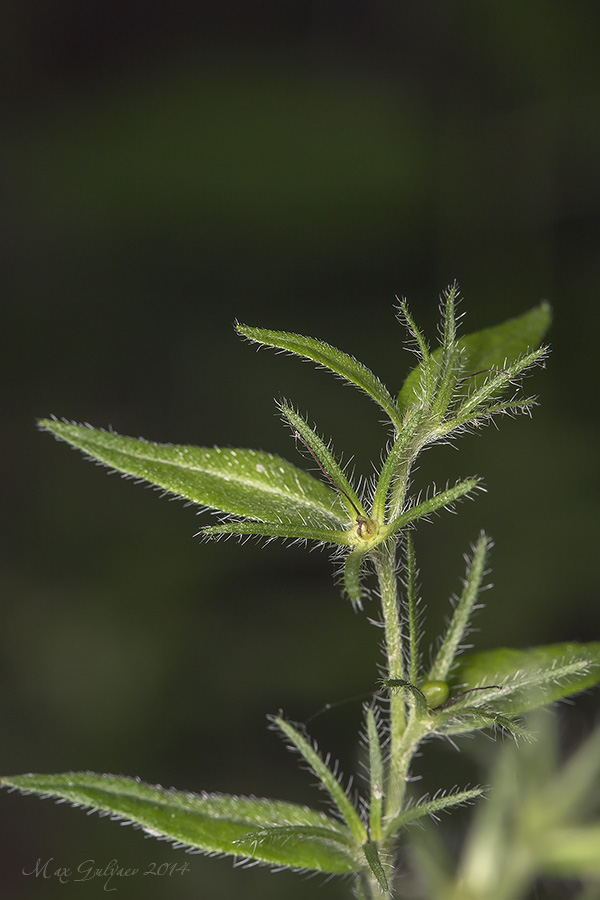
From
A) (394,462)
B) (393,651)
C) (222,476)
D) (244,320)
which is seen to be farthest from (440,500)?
(244,320)

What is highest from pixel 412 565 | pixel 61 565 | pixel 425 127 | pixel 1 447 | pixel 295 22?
pixel 295 22

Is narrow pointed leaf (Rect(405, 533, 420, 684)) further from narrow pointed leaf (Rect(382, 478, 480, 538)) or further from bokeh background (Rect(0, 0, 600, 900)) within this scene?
bokeh background (Rect(0, 0, 600, 900))

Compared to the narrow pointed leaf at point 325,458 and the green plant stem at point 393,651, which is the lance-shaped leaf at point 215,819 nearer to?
the green plant stem at point 393,651

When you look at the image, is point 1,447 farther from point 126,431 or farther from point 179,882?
point 179,882

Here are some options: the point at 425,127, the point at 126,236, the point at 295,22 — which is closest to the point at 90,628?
the point at 126,236

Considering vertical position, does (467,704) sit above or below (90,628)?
above

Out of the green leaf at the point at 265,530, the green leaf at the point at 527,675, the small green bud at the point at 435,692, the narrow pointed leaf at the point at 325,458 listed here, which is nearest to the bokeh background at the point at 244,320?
the green leaf at the point at 527,675
